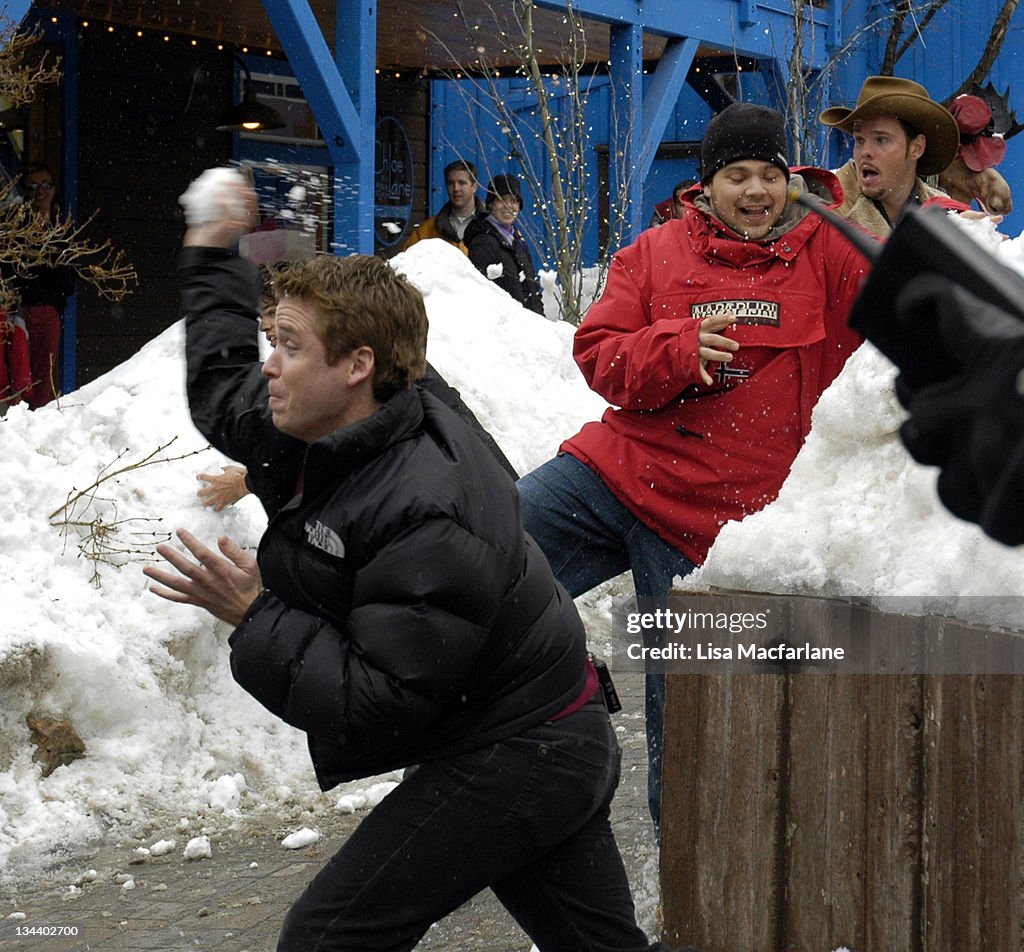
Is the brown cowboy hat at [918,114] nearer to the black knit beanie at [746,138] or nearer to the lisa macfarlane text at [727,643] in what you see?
the black knit beanie at [746,138]

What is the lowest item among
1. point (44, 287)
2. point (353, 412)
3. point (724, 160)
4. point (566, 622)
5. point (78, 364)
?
point (78, 364)

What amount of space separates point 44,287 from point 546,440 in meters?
4.22

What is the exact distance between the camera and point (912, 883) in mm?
3139

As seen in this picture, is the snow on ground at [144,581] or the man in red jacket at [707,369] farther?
the man in red jacket at [707,369]

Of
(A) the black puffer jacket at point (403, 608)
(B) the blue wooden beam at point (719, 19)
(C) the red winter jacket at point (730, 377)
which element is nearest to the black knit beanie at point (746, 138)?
(C) the red winter jacket at point (730, 377)

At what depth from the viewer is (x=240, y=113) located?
14156 mm

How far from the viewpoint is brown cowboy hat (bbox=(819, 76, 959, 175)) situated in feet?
15.2

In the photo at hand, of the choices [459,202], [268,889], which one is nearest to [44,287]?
[459,202]

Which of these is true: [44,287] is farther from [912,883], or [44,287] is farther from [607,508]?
[912,883]

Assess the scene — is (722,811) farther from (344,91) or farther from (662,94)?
(662,94)

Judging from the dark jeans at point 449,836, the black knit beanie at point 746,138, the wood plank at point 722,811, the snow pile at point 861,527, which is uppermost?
the black knit beanie at point 746,138

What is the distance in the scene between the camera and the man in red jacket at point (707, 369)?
13.5 ft

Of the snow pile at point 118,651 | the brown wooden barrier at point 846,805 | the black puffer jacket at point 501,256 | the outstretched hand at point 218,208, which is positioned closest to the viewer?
the brown wooden barrier at point 846,805

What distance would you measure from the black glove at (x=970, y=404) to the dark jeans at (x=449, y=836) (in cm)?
170
